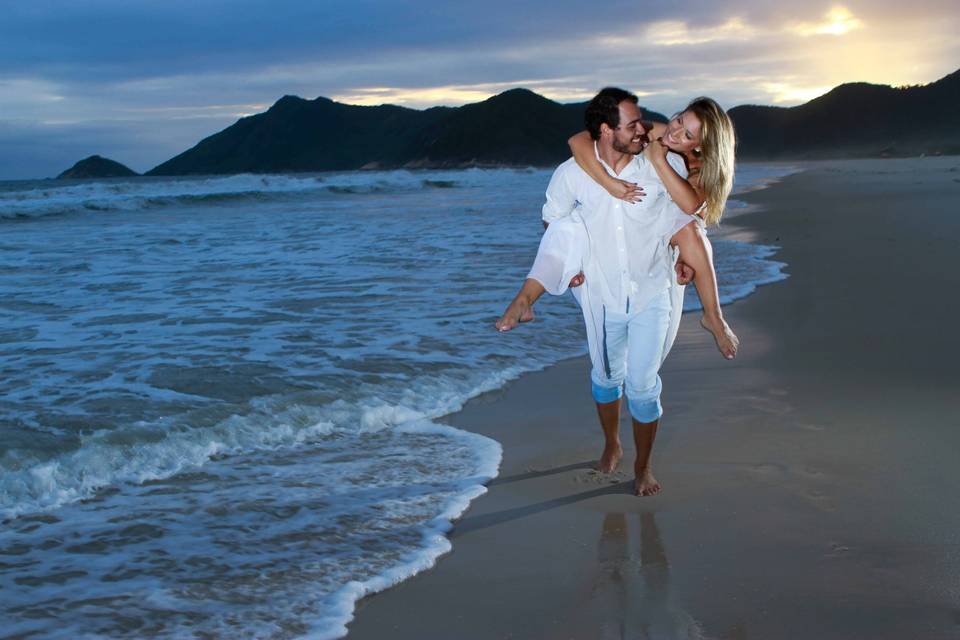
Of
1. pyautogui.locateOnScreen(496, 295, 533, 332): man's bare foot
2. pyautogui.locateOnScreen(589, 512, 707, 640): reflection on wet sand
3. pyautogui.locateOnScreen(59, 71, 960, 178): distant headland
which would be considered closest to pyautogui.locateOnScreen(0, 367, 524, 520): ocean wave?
pyautogui.locateOnScreen(496, 295, 533, 332): man's bare foot

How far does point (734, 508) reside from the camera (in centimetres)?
388

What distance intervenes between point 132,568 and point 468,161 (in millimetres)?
117316

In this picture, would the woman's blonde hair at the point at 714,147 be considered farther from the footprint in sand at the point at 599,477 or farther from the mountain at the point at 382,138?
the mountain at the point at 382,138

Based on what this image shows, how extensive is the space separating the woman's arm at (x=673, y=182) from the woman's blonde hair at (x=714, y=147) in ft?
0.14

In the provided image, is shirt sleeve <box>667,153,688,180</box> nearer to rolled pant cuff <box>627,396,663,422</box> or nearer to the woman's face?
the woman's face

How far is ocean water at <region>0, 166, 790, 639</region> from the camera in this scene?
11.0 feet

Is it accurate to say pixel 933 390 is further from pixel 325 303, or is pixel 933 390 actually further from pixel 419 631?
pixel 325 303

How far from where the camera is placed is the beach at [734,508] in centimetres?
298

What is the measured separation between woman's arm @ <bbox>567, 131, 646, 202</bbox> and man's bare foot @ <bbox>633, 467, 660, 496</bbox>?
3.99 ft

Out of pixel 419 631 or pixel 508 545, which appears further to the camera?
pixel 508 545

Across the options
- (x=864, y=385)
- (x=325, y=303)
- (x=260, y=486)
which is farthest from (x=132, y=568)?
(x=325, y=303)


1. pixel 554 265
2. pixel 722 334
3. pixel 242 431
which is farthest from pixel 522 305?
pixel 242 431

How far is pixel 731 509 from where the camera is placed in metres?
3.87

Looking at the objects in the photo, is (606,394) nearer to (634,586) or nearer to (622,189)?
(622,189)
